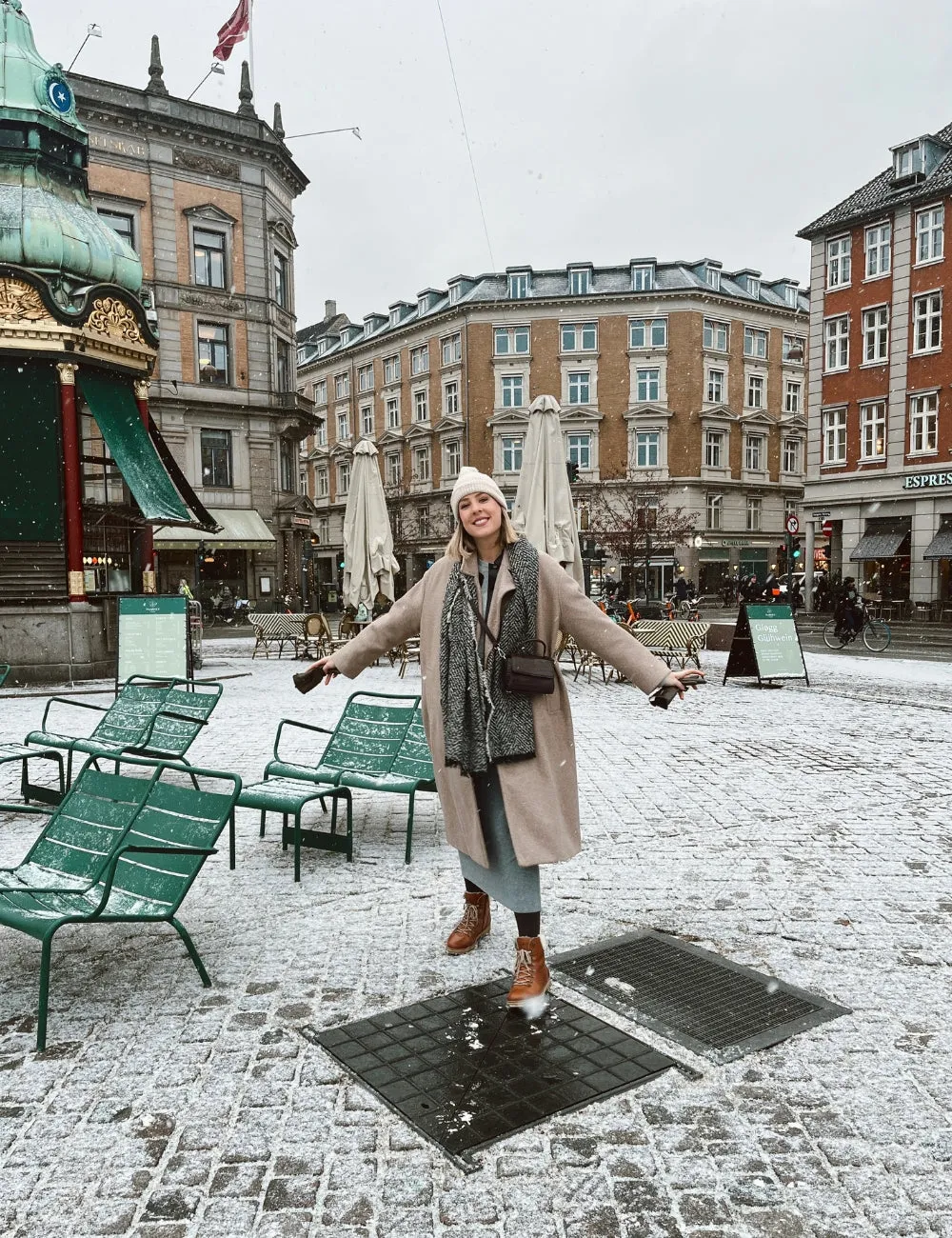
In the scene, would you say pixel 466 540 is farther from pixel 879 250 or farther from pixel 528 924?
pixel 879 250

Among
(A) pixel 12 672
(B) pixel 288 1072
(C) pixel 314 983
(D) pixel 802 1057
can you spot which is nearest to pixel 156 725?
(C) pixel 314 983

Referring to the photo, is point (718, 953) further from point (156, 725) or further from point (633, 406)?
point (633, 406)

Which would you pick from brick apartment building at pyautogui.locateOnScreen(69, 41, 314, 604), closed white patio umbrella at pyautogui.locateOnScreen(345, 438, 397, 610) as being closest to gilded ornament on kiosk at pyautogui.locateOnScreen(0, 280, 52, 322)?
closed white patio umbrella at pyautogui.locateOnScreen(345, 438, 397, 610)

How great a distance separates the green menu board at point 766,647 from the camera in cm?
1427

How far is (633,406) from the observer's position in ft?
172

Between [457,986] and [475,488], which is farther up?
[475,488]

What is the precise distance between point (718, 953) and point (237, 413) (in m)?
33.8

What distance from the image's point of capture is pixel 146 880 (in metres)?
4.21

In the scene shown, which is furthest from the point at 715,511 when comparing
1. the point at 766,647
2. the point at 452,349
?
the point at 766,647

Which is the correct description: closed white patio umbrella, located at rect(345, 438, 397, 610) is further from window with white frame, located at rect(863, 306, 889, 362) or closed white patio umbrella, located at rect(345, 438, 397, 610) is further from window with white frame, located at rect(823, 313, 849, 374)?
→ window with white frame, located at rect(823, 313, 849, 374)

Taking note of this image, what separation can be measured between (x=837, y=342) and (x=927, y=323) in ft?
12.0

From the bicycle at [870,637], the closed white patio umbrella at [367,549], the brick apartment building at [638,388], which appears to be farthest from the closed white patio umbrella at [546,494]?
the brick apartment building at [638,388]

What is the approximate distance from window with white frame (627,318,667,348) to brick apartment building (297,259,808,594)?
57 millimetres

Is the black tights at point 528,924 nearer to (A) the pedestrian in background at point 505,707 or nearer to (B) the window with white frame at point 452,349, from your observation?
(A) the pedestrian in background at point 505,707
